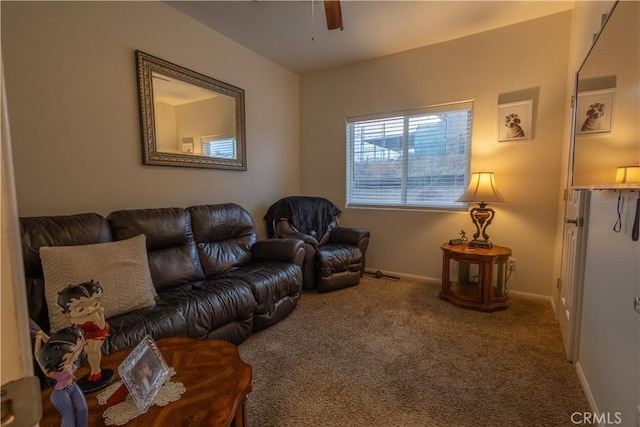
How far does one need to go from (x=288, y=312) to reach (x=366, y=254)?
64.1 inches

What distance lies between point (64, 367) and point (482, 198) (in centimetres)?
302

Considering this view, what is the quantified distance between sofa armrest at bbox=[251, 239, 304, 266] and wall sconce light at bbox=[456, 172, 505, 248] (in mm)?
1634

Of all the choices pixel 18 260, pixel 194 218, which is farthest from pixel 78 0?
pixel 18 260

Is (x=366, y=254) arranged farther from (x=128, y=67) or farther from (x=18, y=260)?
(x=18, y=260)

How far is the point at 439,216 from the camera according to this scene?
3.40 meters

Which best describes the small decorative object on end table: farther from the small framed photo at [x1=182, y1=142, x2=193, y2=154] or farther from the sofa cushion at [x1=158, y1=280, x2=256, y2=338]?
the small framed photo at [x1=182, y1=142, x2=193, y2=154]

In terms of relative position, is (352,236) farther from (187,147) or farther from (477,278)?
(187,147)

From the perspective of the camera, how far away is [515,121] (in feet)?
9.61

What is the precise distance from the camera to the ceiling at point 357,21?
8.50 ft

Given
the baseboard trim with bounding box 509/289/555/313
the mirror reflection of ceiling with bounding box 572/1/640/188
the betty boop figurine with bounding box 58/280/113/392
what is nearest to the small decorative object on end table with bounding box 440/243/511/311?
the baseboard trim with bounding box 509/289/555/313

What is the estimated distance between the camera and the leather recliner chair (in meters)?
3.13

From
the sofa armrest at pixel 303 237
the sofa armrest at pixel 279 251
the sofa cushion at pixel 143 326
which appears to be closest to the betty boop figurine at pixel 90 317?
the sofa cushion at pixel 143 326

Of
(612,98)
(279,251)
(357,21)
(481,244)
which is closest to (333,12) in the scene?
(357,21)

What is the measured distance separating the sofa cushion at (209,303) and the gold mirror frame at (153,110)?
1.16m
